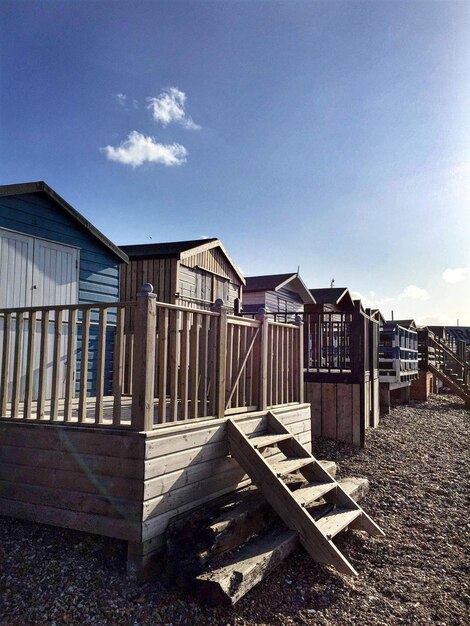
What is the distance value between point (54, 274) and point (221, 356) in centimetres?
336

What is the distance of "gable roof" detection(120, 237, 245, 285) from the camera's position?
979 cm

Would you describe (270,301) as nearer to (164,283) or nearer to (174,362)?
(164,283)

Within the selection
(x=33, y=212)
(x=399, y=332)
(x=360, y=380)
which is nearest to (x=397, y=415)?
(x=399, y=332)

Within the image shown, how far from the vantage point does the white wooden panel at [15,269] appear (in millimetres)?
5438

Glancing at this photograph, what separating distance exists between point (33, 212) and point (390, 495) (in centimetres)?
604

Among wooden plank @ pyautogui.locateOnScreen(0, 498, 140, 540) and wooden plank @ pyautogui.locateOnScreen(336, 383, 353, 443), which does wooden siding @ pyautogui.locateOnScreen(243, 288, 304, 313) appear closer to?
wooden plank @ pyautogui.locateOnScreen(336, 383, 353, 443)

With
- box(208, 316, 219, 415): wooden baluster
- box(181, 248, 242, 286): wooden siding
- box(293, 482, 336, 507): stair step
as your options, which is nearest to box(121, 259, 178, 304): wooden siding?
box(181, 248, 242, 286): wooden siding

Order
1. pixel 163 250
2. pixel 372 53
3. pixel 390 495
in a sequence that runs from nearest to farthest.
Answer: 1. pixel 390 495
2. pixel 372 53
3. pixel 163 250

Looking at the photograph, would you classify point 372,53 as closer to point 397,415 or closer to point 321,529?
point 321,529

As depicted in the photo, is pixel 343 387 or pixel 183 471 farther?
pixel 343 387

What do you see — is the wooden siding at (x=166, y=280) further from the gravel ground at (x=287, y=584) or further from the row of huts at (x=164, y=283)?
the gravel ground at (x=287, y=584)

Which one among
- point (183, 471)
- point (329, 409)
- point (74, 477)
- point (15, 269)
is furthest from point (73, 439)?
point (329, 409)

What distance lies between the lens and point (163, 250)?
33.4 ft

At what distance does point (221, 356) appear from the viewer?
4168 mm
